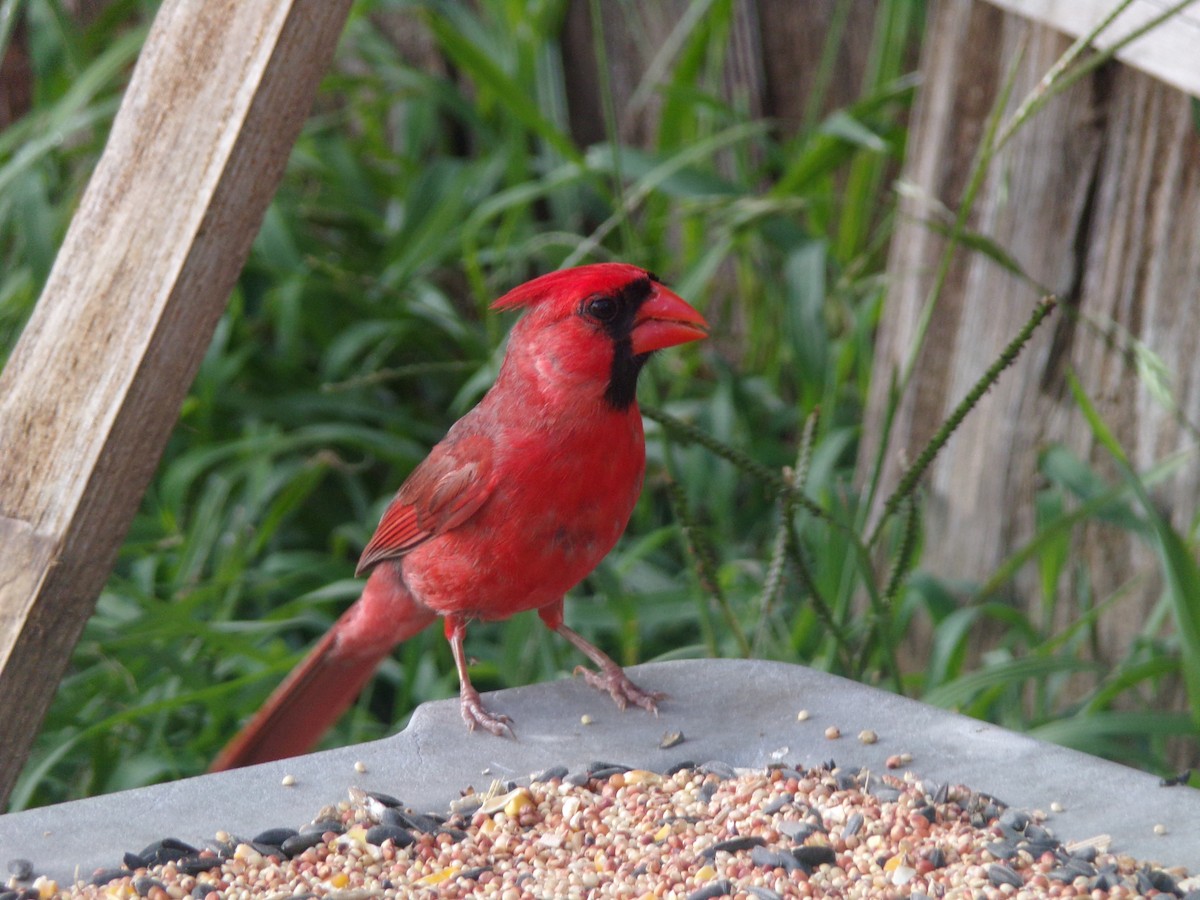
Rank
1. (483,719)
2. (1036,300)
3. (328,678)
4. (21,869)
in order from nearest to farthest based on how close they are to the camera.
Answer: (21,869) → (483,719) → (328,678) → (1036,300)

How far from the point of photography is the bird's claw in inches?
72.8

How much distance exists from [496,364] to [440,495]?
1.05 meters

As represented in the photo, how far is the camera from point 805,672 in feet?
6.46

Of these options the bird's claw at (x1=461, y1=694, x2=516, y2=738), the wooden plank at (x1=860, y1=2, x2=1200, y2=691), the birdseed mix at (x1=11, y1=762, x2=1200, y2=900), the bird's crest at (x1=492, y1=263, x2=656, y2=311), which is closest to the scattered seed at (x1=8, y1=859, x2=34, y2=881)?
the birdseed mix at (x1=11, y1=762, x2=1200, y2=900)

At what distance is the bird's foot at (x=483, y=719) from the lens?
1850mm

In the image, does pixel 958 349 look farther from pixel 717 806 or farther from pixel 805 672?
pixel 717 806

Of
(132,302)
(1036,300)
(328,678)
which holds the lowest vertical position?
(328,678)

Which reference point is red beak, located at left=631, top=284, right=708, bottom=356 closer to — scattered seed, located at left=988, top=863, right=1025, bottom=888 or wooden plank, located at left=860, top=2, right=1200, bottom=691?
wooden plank, located at left=860, top=2, right=1200, bottom=691

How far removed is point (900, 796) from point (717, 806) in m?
0.20

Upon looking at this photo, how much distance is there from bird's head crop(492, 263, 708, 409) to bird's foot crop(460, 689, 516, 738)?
0.46m

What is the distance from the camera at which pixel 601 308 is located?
202 cm

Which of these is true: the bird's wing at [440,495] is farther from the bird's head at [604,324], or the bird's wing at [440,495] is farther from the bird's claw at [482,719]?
the bird's claw at [482,719]

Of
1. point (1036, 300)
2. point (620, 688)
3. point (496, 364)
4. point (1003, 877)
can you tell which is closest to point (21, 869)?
point (620, 688)

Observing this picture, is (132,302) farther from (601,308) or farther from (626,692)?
(626,692)
